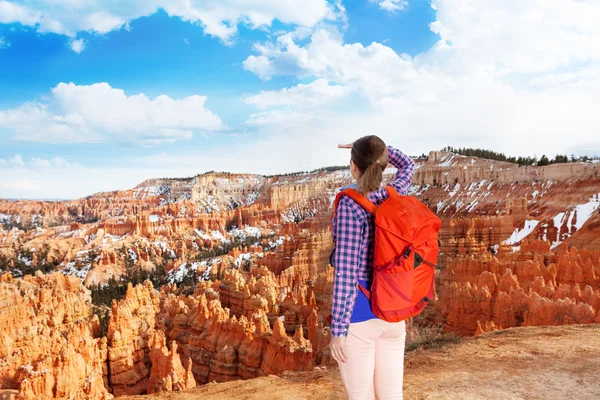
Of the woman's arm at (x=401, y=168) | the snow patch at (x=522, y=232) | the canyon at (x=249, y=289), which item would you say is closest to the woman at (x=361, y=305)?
the woman's arm at (x=401, y=168)

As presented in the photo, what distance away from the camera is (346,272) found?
232cm

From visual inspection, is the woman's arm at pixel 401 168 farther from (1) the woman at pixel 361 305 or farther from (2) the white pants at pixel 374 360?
(2) the white pants at pixel 374 360

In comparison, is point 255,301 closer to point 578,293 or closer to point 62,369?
point 62,369

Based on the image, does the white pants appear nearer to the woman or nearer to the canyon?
the woman

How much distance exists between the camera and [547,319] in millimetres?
11242

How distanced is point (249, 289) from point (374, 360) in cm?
1904

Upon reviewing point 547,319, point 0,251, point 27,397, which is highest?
point 547,319

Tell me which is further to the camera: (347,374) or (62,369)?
(62,369)

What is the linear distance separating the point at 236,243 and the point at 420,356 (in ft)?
219

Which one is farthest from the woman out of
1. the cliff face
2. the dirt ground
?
the cliff face

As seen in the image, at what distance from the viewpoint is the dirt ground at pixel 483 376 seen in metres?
4.59

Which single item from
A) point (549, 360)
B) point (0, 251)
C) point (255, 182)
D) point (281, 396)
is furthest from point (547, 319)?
point (255, 182)

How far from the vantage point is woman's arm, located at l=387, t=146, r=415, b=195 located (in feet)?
9.38

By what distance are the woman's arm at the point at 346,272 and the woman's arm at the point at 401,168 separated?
0.68 metres
